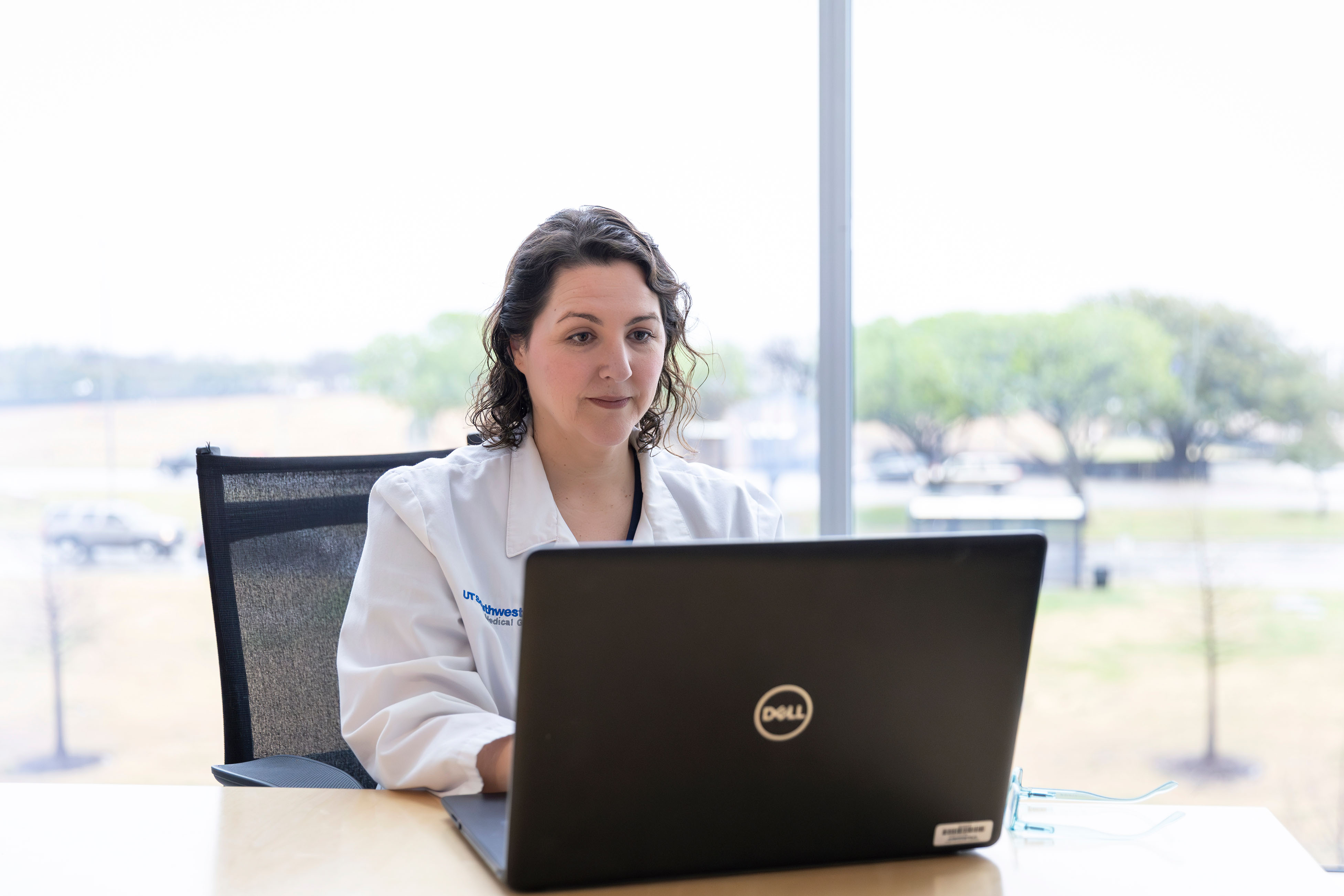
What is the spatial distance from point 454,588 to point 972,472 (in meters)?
1.46

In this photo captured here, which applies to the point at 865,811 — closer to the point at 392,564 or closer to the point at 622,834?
the point at 622,834

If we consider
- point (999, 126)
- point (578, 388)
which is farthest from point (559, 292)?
point (999, 126)

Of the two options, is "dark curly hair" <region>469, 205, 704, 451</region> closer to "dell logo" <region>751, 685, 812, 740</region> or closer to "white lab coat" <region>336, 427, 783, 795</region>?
"white lab coat" <region>336, 427, 783, 795</region>

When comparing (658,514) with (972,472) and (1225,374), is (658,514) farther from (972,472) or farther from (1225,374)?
(1225,374)

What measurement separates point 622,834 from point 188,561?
2.19 meters

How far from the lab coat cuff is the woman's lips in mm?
582

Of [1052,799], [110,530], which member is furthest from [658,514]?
[110,530]

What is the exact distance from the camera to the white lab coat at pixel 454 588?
1.10 meters

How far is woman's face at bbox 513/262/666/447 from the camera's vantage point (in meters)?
1.51

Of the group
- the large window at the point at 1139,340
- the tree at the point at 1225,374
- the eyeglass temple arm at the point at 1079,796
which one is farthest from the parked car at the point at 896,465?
the eyeglass temple arm at the point at 1079,796

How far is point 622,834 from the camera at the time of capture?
0.76 m

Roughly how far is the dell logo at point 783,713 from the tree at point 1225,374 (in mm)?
1832

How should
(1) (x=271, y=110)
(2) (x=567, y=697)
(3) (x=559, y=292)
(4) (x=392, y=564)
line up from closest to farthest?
1. (2) (x=567, y=697)
2. (4) (x=392, y=564)
3. (3) (x=559, y=292)
4. (1) (x=271, y=110)

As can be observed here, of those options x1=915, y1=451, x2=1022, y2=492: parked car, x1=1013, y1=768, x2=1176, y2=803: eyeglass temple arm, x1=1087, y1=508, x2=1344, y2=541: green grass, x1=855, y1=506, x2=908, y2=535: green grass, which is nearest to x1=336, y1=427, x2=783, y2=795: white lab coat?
x1=1013, y1=768, x2=1176, y2=803: eyeglass temple arm
